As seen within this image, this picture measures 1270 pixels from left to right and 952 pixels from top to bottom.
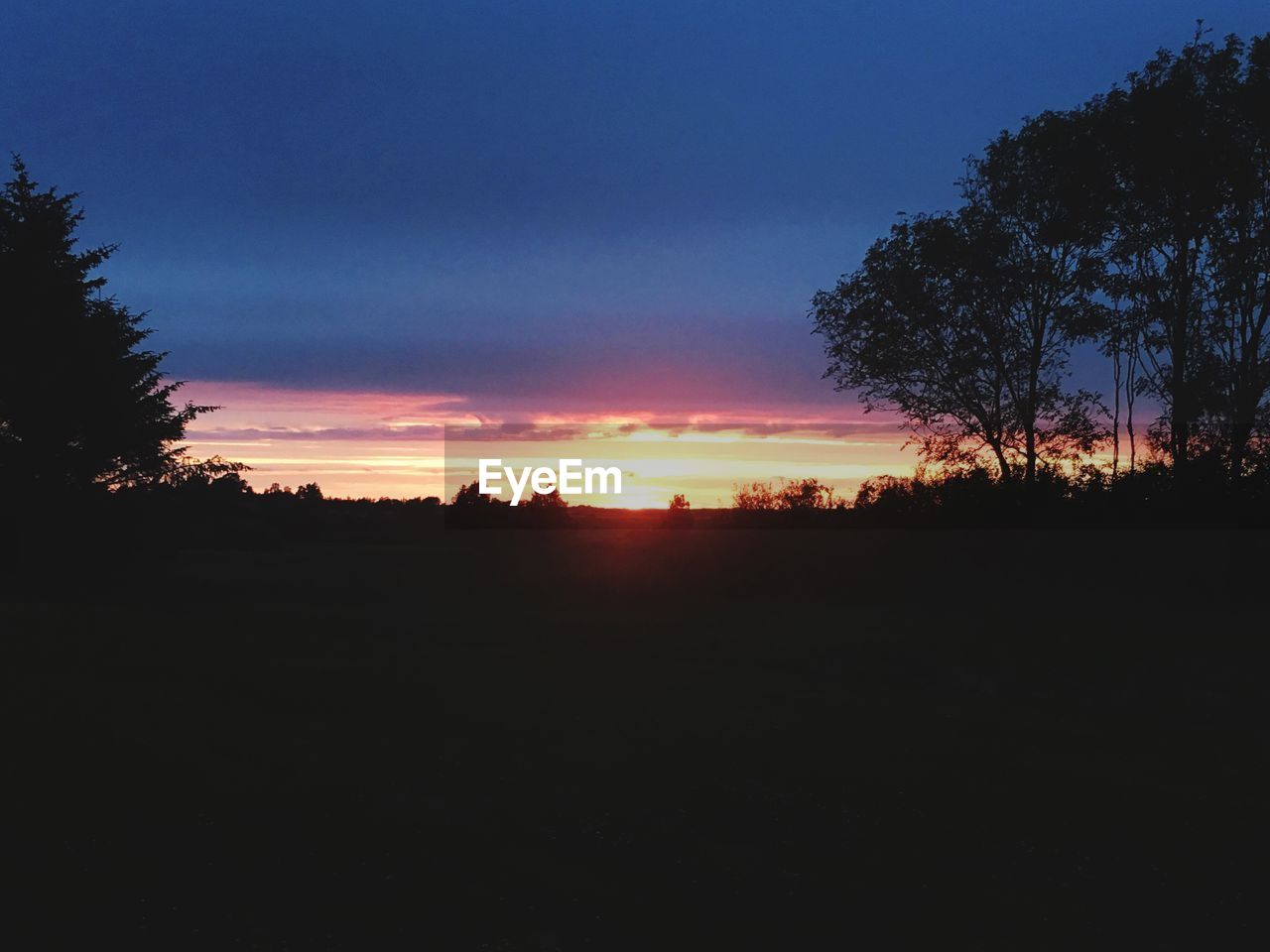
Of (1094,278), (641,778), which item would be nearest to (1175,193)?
(1094,278)

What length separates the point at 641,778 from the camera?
9633mm

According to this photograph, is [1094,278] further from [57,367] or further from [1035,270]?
[57,367]

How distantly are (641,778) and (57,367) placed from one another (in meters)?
30.8

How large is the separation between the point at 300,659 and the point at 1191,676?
13604 millimetres

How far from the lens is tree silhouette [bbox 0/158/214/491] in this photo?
33.0 metres

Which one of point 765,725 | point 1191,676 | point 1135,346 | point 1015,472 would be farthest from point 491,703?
point 1135,346

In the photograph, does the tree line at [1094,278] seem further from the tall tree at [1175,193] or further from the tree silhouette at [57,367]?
the tree silhouette at [57,367]

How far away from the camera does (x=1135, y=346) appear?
29938mm

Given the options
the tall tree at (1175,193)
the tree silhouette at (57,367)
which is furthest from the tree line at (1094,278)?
the tree silhouette at (57,367)

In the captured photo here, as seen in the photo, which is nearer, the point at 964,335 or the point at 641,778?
the point at 641,778

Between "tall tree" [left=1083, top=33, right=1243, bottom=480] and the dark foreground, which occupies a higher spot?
"tall tree" [left=1083, top=33, right=1243, bottom=480]

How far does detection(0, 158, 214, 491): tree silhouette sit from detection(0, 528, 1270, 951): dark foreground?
1521 centimetres

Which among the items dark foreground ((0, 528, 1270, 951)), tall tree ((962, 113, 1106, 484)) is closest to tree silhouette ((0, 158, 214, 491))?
dark foreground ((0, 528, 1270, 951))

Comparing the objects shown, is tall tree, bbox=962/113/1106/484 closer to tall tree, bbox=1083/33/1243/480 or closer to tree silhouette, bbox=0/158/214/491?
tall tree, bbox=1083/33/1243/480
